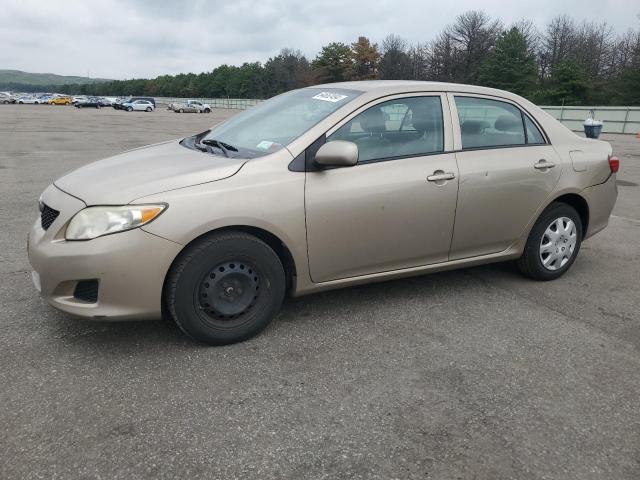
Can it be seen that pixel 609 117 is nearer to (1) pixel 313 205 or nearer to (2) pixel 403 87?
(2) pixel 403 87

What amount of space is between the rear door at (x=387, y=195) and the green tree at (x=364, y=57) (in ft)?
289

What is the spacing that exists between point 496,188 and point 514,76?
60.0 m

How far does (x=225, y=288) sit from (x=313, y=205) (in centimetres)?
73

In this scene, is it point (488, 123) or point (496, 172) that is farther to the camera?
point (488, 123)

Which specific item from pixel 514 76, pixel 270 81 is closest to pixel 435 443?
pixel 514 76

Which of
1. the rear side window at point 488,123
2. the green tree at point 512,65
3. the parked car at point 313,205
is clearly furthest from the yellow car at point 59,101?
the rear side window at point 488,123

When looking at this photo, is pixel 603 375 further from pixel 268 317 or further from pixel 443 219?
pixel 268 317

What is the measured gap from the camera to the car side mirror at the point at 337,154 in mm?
3152

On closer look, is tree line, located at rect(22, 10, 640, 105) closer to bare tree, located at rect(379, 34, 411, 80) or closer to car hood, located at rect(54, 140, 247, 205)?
bare tree, located at rect(379, 34, 411, 80)

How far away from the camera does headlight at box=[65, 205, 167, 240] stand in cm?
280

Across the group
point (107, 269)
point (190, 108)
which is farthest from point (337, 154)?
point (190, 108)

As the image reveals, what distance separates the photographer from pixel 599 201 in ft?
14.9

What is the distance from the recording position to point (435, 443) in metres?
2.34

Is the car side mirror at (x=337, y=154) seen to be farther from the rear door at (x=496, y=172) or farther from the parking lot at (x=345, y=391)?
the parking lot at (x=345, y=391)
